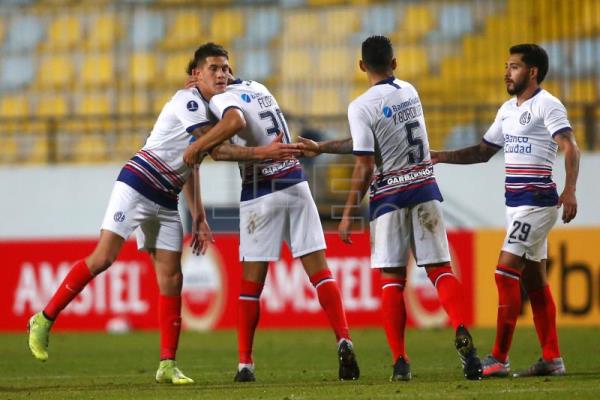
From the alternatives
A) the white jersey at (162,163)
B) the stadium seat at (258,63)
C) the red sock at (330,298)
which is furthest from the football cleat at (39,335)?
the stadium seat at (258,63)

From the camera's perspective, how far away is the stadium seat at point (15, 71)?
19.4m

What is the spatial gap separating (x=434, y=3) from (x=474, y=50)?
35.9 inches

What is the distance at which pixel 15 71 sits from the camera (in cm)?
1945

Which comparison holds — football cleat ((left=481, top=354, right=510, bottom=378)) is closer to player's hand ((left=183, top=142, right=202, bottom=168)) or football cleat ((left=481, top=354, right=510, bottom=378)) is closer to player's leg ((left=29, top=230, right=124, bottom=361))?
player's hand ((left=183, top=142, right=202, bottom=168))

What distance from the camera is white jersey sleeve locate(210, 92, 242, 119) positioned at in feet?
25.9

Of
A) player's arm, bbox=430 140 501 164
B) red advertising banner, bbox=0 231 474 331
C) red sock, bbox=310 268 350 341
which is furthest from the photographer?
red advertising banner, bbox=0 231 474 331

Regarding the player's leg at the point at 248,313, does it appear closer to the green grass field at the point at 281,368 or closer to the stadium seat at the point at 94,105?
the green grass field at the point at 281,368

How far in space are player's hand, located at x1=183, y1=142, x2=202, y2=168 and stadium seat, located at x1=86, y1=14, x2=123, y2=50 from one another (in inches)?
467

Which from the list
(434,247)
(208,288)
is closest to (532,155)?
(434,247)

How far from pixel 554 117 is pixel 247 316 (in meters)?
2.29

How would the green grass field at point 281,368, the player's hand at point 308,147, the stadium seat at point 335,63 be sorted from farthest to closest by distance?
the stadium seat at point 335,63 < the player's hand at point 308,147 < the green grass field at point 281,368

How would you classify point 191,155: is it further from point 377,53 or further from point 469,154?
point 469,154

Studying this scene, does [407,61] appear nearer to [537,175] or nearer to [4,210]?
[4,210]

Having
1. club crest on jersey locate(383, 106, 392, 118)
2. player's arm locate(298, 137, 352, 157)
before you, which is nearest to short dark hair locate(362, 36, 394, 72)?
club crest on jersey locate(383, 106, 392, 118)
